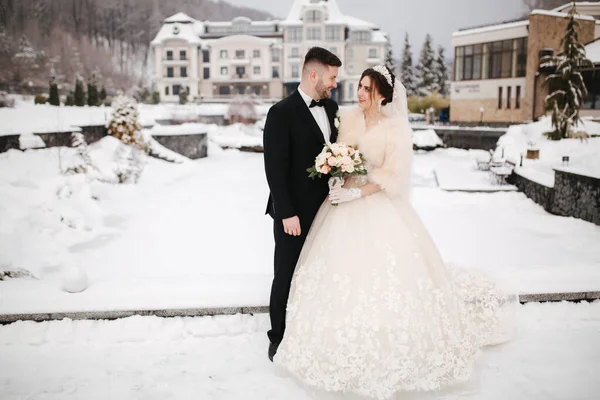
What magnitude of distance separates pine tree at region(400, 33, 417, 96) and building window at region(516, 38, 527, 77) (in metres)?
19.1

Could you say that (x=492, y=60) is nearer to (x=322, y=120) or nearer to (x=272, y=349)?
(x=322, y=120)

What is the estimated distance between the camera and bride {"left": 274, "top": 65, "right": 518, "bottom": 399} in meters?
2.96

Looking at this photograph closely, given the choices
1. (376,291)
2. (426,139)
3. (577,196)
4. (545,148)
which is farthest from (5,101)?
(426,139)

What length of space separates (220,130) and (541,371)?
26.7 meters

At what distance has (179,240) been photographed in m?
8.55

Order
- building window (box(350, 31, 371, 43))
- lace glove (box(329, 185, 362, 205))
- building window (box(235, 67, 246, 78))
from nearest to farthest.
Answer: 1. lace glove (box(329, 185, 362, 205))
2. building window (box(350, 31, 371, 43))
3. building window (box(235, 67, 246, 78))

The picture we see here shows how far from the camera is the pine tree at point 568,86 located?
722 inches

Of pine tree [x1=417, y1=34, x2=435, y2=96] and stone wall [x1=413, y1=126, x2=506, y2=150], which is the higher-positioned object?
pine tree [x1=417, y1=34, x2=435, y2=96]

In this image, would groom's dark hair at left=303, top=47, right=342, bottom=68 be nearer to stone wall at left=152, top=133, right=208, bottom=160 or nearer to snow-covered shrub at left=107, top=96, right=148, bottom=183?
snow-covered shrub at left=107, top=96, right=148, bottom=183

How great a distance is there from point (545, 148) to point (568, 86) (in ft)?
8.67

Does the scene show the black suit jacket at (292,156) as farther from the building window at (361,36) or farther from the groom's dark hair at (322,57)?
the building window at (361,36)

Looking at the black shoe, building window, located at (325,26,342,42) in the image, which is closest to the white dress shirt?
the black shoe

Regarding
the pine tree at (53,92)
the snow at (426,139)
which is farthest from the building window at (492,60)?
the pine tree at (53,92)

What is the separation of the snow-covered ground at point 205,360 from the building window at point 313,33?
47561 millimetres
